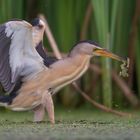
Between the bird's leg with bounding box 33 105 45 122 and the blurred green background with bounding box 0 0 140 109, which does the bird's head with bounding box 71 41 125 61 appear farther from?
the blurred green background with bounding box 0 0 140 109

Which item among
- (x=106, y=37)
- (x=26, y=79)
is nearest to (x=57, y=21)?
(x=106, y=37)

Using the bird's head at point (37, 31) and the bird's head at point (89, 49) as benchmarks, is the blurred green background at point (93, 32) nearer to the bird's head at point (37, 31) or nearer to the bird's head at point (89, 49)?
the bird's head at point (37, 31)

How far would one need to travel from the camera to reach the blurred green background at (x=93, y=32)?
16.0 feet

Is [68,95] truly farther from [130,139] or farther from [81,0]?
[130,139]

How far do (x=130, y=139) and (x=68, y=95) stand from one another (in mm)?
2044

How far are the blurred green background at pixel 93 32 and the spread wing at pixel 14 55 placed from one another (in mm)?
1014

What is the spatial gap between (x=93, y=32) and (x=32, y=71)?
47.9 inches

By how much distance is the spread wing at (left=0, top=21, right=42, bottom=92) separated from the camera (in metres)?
3.77

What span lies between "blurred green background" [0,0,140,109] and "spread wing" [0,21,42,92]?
101 centimetres

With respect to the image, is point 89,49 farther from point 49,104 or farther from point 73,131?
point 73,131

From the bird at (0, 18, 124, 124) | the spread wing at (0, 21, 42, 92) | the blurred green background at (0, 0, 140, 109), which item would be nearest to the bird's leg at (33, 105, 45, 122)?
the bird at (0, 18, 124, 124)

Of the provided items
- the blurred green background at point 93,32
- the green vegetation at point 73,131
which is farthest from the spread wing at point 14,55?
the blurred green background at point 93,32

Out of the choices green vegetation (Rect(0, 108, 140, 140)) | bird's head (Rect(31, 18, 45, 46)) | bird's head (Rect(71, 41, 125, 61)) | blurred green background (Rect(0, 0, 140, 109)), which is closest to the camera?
green vegetation (Rect(0, 108, 140, 140))

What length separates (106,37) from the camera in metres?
4.72
